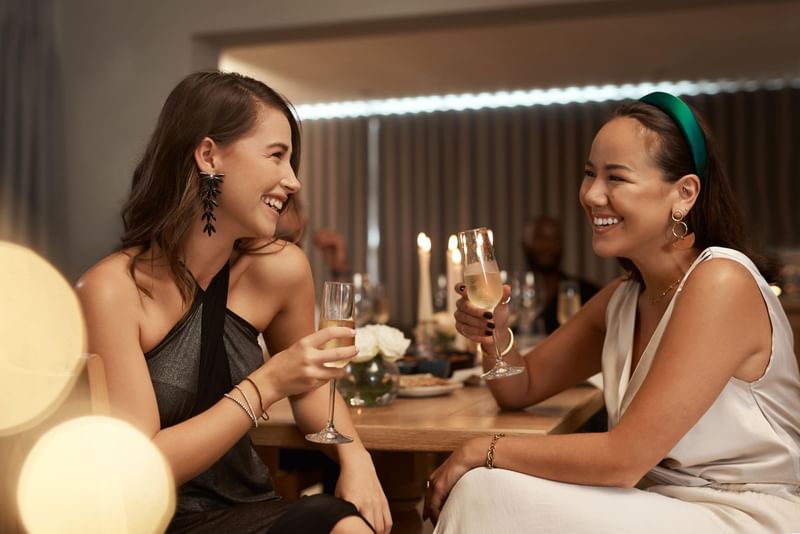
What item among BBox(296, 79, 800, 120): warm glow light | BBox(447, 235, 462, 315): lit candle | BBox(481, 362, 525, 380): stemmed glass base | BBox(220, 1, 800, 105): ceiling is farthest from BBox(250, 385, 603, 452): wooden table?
BBox(296, 79, 800, 120): warm glow light

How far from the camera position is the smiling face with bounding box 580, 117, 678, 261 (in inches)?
78.0

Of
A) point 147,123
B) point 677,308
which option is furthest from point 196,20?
point 677,308

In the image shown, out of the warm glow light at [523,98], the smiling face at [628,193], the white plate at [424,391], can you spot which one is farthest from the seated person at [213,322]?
the warm glow light at [523,98]

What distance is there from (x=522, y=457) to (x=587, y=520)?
17 centimetres

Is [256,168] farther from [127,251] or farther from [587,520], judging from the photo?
[587,520]

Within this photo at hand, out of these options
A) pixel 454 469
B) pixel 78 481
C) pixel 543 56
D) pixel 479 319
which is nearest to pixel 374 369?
pixel 479 319

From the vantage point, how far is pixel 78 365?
1.33m

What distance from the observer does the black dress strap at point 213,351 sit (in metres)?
1.85

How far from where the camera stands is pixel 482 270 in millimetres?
2100

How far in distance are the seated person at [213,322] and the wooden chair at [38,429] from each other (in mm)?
311

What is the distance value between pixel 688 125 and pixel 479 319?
65 cm

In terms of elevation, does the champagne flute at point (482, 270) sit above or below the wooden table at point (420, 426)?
above

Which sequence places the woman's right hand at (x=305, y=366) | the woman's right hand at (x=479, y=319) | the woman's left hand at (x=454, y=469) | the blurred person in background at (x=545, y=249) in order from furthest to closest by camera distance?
the blurred person in background at (x=545, y=249) < the woman's right hand at (x=479, y=319) < the woman's left hand at (x=454, y=469) < the woman's right hand at (x=305, y=366)

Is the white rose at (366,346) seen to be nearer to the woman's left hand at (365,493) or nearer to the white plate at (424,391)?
the white plate at (424,391)
